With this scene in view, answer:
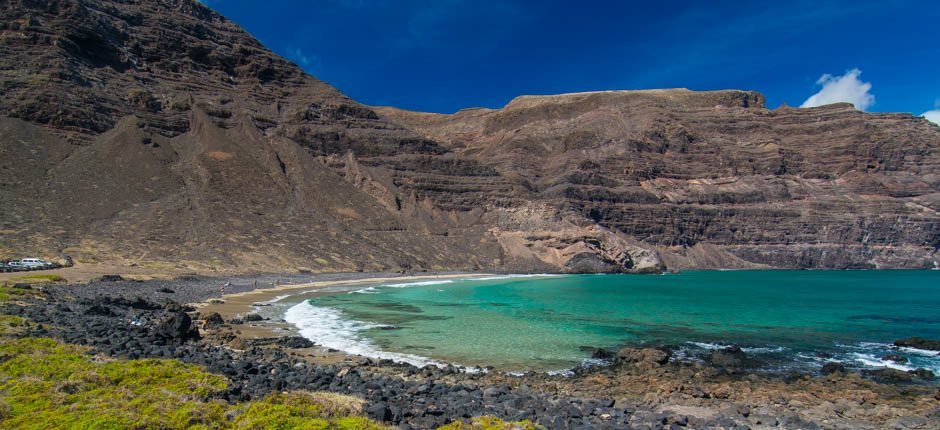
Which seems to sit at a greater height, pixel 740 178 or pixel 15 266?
pixel 740 178

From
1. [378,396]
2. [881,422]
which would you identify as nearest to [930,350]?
[881,422]

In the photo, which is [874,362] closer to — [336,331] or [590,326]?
[590,326]

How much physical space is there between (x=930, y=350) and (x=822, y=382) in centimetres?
1229

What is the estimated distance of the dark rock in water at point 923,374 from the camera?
17.3 m

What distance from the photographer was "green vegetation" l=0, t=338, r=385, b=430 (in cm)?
649

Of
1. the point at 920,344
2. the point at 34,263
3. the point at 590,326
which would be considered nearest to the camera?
the point at 920,344

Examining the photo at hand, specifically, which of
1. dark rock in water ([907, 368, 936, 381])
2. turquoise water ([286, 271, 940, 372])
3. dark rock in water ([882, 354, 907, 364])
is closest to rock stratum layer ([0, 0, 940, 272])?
turquoise water ([286, 271, 940, 372])

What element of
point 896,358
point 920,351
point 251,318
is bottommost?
point 920,351

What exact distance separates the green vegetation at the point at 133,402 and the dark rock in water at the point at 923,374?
2016 centimetres

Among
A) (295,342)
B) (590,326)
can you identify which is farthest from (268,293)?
(590,326)

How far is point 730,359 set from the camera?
18.8 meters

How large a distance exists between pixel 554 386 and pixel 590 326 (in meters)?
15.0

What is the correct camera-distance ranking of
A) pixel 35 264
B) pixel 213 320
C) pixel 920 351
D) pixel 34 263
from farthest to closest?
pixel 34 263, pixel 35 264, pixel 213 320, pixel 920 351

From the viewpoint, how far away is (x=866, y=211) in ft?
427
